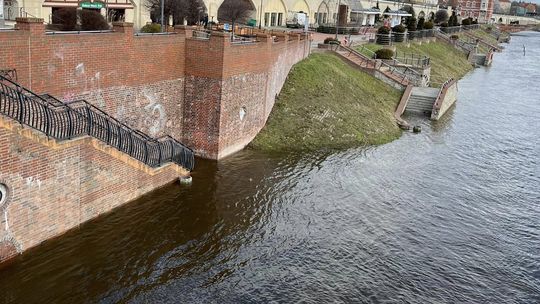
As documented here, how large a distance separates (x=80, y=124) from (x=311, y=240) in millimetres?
7062

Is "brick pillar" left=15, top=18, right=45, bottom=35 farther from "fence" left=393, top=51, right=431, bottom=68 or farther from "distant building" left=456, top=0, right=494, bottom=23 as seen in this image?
"distant building" left=456, top=0, right=494, bottom=23

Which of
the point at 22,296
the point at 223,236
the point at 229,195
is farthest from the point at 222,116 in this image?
the point at 22,296

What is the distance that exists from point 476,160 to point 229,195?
1349 centimetres

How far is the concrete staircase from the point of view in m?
35.2

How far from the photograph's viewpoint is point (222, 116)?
20.5 metres

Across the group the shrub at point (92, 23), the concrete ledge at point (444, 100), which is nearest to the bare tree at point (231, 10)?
the concrete ledge at point (444, 100)

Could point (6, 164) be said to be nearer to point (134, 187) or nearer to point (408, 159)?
point (134, 187)

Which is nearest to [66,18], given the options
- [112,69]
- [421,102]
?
[112,69]

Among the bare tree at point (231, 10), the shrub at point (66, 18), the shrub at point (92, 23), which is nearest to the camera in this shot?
the shrub at point (92, 23)

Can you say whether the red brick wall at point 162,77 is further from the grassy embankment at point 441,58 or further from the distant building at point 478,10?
the distant building at point 478,10

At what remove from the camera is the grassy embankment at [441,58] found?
4748 cm

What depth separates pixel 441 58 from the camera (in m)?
58.1

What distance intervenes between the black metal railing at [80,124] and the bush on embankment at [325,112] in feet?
19.4

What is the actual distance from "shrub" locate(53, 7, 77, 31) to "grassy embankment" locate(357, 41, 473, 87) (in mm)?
22547
